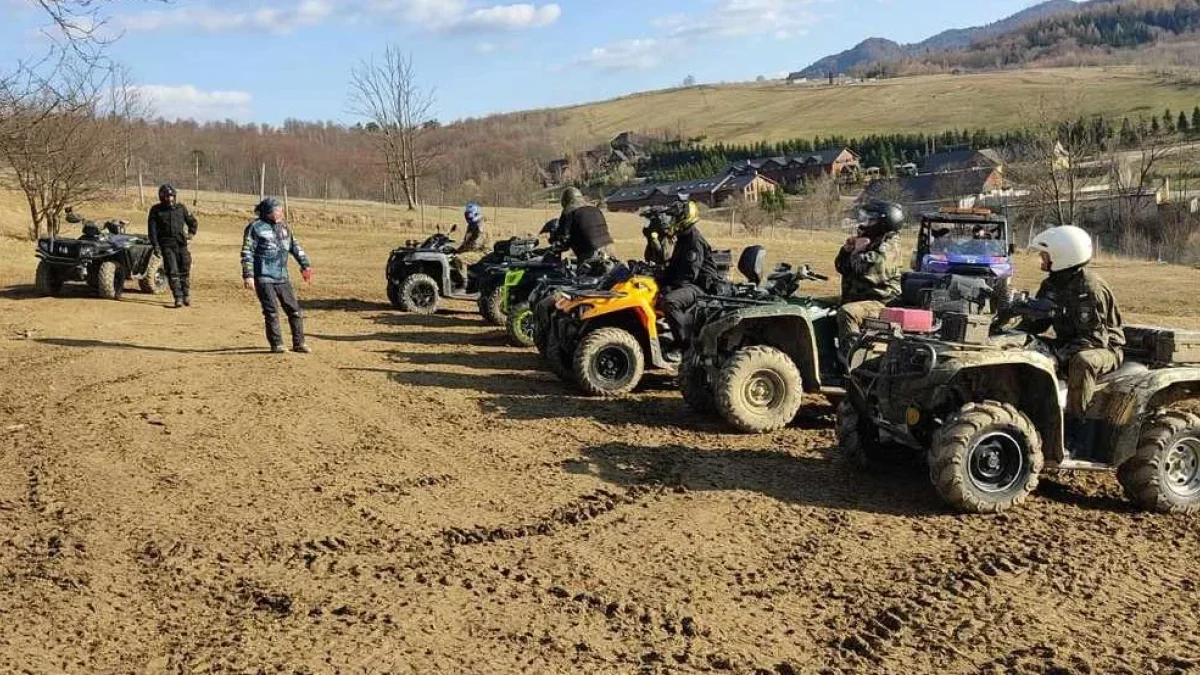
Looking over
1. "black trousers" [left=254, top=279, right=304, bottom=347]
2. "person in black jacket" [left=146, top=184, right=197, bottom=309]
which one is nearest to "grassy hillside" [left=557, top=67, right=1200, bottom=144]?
"person in black jacket" [left=146, top=184, right=197, bottom=309]

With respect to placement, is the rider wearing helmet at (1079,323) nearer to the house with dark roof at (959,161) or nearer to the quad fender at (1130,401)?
the quad fender at (1130,401)

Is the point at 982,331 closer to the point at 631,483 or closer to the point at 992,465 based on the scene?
the point at 992,465

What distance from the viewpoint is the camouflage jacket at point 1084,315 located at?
6.30m

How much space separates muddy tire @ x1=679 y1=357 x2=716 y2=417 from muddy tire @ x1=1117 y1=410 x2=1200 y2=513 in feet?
10.7

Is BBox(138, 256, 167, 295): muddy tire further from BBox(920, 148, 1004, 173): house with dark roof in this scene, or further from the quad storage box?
BBox(920, 148, 1004, 173): house with dark roof

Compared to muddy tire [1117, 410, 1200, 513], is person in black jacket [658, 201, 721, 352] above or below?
above

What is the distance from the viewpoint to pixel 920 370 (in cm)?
621

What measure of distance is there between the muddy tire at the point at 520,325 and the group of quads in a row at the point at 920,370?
1090 mm

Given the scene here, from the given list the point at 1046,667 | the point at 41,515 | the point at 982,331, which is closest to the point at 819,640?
the point at 1046,667

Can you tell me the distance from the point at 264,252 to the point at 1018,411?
7.33 m

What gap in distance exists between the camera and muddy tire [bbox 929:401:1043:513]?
19.3ft

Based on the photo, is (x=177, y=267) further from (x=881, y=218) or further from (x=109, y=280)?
(x=881, y=218)

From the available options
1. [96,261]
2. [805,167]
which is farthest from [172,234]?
[805,167]

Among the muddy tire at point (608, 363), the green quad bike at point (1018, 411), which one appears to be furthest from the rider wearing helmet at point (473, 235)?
the green quad bike at point (1018, 411)
